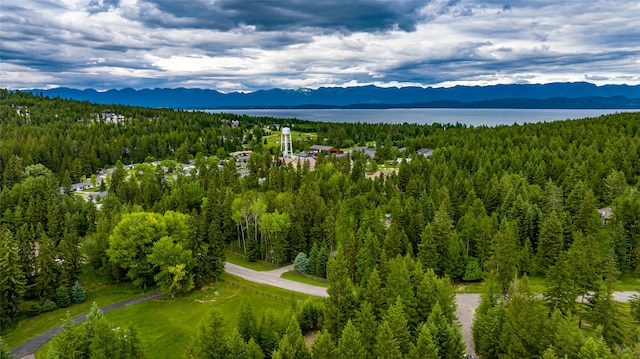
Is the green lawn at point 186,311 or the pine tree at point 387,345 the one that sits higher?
the pine tree at point 387,345

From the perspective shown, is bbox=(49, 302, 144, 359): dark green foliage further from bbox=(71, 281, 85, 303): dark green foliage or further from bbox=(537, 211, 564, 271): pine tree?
bbox=(537, 211, 564, 271): pine tree

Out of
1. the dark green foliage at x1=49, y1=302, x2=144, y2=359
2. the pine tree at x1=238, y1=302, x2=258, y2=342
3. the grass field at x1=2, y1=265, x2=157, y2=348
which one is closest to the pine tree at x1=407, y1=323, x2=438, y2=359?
the pine tree at x1=238, y1=302, x2=258, y2=342

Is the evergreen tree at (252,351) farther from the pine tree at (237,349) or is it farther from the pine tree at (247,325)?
the pine tree at (247,325)

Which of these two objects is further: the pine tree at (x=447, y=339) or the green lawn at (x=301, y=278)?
the green lawn at (x=301, y=278)

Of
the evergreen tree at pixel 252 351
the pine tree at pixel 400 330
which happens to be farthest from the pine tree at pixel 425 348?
the evergreen tree at pixel 252 351

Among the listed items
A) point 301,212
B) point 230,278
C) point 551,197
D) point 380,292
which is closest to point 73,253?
point 230,278

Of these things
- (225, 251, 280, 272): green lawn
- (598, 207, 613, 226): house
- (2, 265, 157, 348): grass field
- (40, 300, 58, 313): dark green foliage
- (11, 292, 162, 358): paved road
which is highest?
(598, 207, 613, 226): house

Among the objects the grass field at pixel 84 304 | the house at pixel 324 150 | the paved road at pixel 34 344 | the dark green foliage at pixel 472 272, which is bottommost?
the grass field at pixel 84 304

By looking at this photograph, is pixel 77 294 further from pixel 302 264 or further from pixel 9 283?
pixel 302 264
